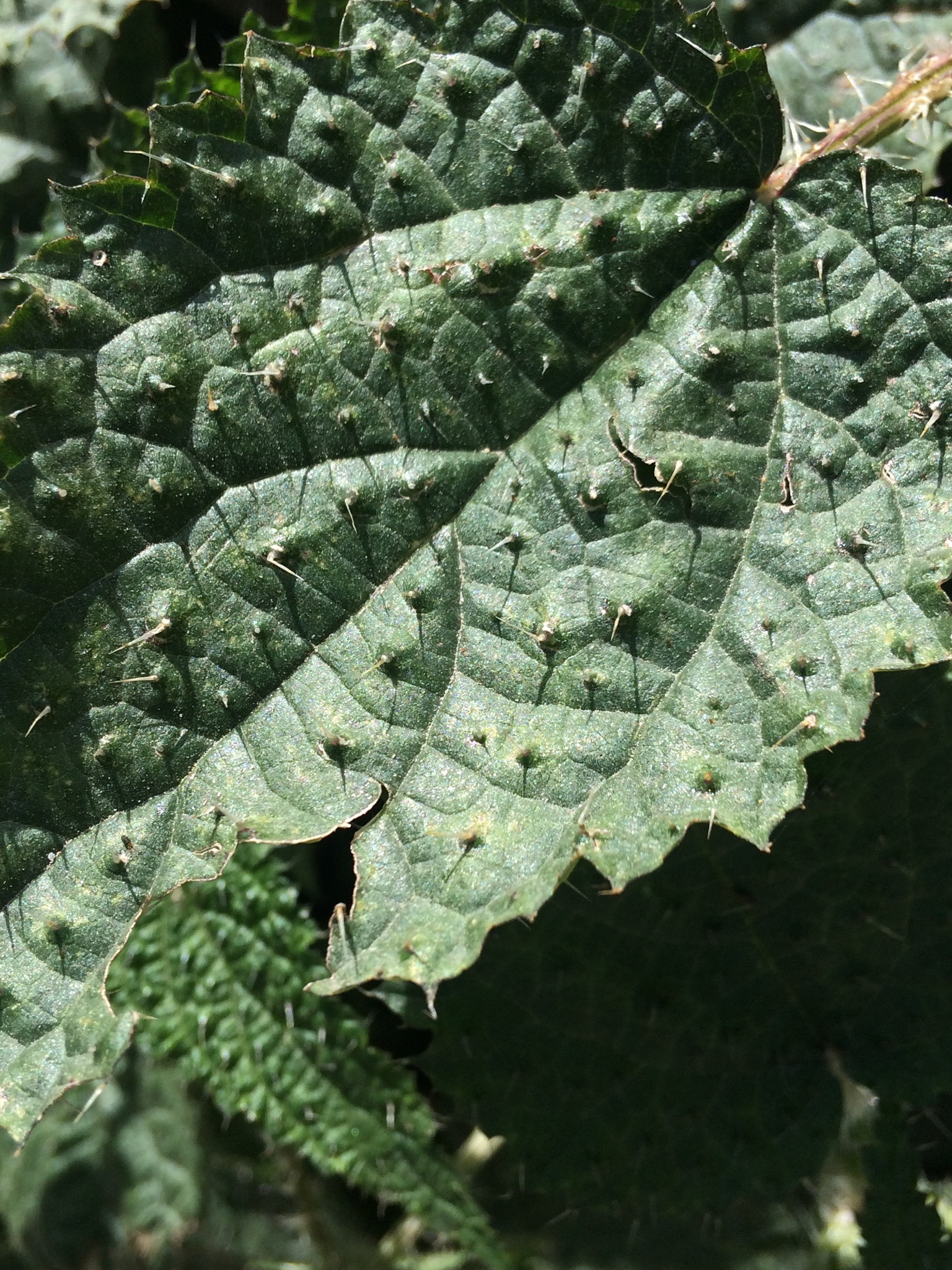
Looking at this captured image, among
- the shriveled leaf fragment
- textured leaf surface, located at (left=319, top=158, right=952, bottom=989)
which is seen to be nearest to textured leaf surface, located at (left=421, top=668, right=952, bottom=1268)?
textured leaf surface, located at (left=319, top=158, right=952, bottom=989)

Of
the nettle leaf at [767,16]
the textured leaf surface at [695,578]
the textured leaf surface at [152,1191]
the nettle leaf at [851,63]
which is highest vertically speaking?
the nettle leaf at [767,16]

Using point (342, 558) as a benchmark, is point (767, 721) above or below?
below

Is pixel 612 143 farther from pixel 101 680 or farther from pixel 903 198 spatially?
pixel 101 680

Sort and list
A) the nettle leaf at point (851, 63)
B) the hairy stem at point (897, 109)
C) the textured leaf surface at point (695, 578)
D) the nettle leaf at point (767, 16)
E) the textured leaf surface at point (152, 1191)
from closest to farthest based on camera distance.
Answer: the textured leaf surface at point (695, 578)
the hairy stem at point (897, 109)
the nettle leaf at point (851, 63)
the nettle leaf at point (767, 16)
the textured leaf surface at point (152, 1191)

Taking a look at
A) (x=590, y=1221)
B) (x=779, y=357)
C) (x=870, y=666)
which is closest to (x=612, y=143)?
(x=779, y=357)

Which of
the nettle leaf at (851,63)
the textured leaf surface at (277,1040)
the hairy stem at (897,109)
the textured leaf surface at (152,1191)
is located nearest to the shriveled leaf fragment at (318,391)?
the hairy stem at (897,109)

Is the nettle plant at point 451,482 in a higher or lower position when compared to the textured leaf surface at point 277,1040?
higher

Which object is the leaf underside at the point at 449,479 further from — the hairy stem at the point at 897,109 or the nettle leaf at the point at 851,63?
the nettle leaf at the point at 851,63

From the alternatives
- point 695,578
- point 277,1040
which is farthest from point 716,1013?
point 695,578
